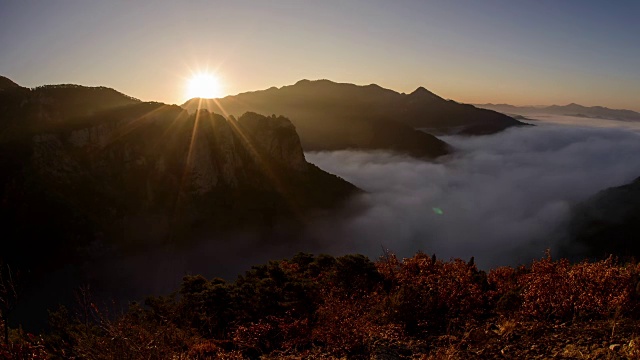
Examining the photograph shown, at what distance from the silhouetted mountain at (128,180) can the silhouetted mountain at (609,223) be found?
3684 inches

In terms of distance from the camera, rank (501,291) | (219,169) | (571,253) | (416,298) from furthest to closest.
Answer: (571,253) < (219,169) < (501,291) < (416,298)

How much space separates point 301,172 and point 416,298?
105m

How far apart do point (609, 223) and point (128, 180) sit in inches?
6645

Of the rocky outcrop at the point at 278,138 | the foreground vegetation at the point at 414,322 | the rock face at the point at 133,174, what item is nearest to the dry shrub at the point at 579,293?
the foreground vegetation at the point at 414,322

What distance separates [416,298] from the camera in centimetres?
1135

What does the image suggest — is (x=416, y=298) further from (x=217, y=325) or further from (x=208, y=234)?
(x=208, y=234)

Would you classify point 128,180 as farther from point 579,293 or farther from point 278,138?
point 579,293

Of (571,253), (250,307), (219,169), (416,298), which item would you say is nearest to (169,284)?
(219,169)

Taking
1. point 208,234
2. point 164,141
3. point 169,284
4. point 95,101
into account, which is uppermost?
point 95,101

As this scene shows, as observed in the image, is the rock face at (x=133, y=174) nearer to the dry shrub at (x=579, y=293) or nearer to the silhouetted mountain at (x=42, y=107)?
the silhouetted mountain at (x=42, y=107)

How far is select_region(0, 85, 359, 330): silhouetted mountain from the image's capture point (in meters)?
69.2

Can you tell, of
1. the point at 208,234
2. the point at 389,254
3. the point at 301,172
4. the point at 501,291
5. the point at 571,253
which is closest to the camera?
the point at 501,291

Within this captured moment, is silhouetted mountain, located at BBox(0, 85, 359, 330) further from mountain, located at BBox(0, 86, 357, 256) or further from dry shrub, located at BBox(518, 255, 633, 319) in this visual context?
dry shrub, located at BBox(518, 255, 633, 319)

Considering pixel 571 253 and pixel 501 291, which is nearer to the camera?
pixel 501 291
